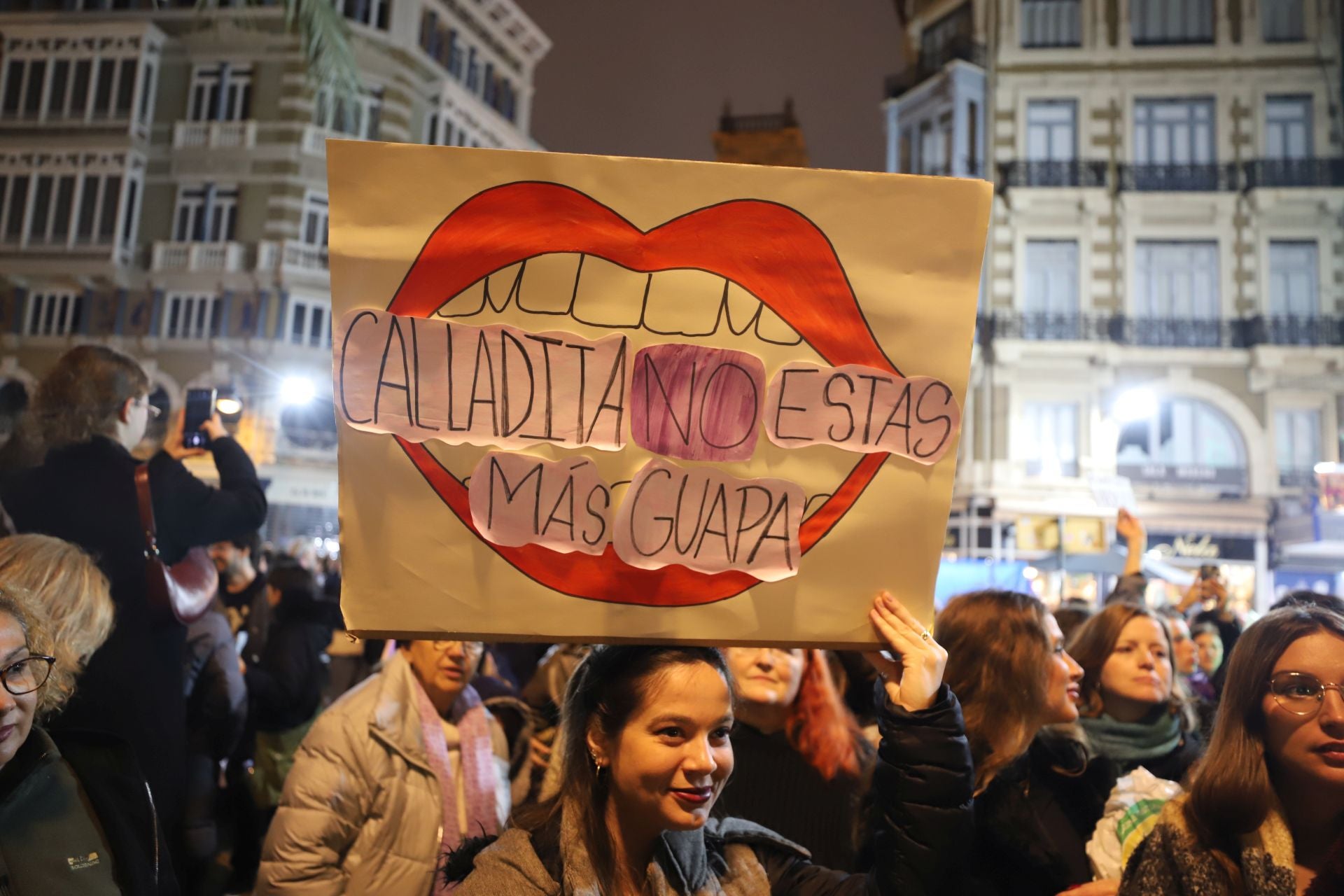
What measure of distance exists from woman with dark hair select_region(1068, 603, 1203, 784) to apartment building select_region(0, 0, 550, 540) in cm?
2160

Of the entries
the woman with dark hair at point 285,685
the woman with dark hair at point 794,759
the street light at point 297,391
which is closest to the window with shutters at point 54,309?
the street light at point 297,391

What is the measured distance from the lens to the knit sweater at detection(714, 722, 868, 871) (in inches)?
118

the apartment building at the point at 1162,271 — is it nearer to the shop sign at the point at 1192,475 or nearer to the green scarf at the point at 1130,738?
the shop sign at the point at 1192,475

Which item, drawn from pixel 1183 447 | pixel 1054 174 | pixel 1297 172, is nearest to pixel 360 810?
pixel 1183 447

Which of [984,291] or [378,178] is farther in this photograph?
[984,291]

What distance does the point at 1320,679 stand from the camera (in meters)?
1.89

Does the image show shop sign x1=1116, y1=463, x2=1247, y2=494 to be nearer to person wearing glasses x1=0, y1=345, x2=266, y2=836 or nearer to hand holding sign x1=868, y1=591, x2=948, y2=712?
person wearing glasses x1=0, y1=345, x2=266, y2=836

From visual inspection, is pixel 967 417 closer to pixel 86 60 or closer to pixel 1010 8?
pixel 1010 8

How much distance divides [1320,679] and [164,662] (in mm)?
2720

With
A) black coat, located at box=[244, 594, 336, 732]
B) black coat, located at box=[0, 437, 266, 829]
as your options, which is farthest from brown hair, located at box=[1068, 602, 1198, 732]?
black coat, located at box=[244, 594, 336, 732]

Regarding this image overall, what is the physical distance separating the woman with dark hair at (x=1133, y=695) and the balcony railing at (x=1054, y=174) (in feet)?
67.3

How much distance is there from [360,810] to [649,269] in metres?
1.75

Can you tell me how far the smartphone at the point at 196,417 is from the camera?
10.0ft

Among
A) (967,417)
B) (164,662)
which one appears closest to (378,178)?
(164,662)
